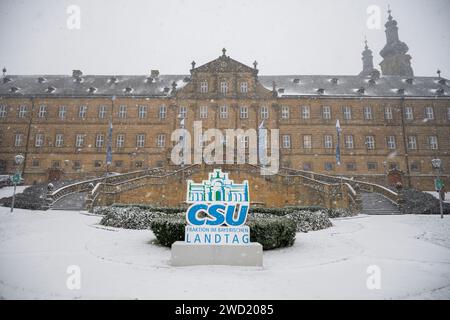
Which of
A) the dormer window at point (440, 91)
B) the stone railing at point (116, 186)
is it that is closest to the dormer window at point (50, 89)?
the stone railing at point (116, 186)

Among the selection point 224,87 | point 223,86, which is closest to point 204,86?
point 223,86

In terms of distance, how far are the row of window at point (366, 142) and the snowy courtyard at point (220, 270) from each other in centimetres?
2333

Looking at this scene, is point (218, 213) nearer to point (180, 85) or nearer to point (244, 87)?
point (244, 87)

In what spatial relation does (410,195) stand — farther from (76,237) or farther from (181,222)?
(76,237)

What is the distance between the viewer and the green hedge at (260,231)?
29.4 ft

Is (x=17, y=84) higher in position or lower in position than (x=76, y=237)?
higher

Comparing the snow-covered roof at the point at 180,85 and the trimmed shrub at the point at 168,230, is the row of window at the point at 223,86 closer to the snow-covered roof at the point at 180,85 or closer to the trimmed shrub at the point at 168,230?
the snow-covered roof at the point at 180,85

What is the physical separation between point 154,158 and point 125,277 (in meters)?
28.7

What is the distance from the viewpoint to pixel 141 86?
37.8 m

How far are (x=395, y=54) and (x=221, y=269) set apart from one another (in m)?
50.9

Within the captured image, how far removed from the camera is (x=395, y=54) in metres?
44.8

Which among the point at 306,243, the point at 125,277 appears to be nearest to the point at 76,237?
the point at 125,277
